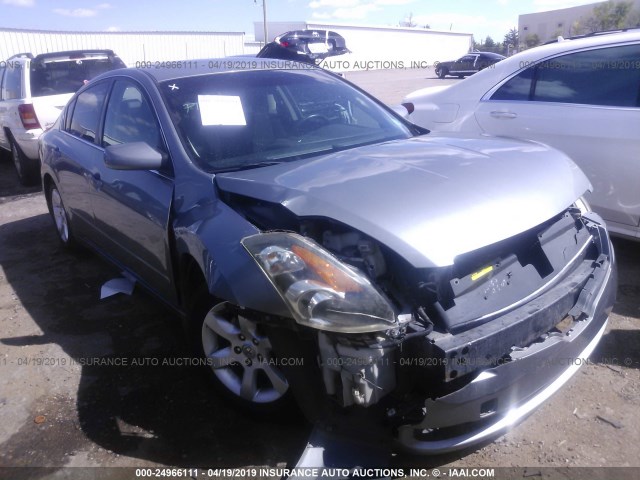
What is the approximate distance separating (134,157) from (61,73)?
656 centimetres

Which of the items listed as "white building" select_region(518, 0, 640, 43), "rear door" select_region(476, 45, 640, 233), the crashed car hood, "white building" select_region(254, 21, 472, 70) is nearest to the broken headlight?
the crashed car hood

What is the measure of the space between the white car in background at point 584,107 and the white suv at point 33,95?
5.41 m

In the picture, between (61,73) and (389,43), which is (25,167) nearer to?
(61,73)

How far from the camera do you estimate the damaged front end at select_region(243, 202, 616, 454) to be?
1.92 meters

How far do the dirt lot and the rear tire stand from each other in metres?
4.56

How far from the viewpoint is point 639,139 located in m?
3.73

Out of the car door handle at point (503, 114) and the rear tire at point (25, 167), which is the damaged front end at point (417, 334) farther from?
the rear tire at point (25, 167)

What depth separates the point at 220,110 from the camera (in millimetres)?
3090

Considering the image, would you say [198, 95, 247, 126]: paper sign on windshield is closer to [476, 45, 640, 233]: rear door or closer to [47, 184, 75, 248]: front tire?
[47, 184, 75, 248]: front tire

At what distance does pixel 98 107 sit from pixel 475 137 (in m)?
2.68

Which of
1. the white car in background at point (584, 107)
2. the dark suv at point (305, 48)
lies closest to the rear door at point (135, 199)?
the white car in background at point (584, 107)

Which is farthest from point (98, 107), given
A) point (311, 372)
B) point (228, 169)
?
point (311, 372)

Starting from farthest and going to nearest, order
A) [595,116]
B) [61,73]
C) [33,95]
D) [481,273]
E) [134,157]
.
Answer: [61,73], [33,95], [595,116], [134,157], [481,273]

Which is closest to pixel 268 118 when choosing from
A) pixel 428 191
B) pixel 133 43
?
pixel 428 191
